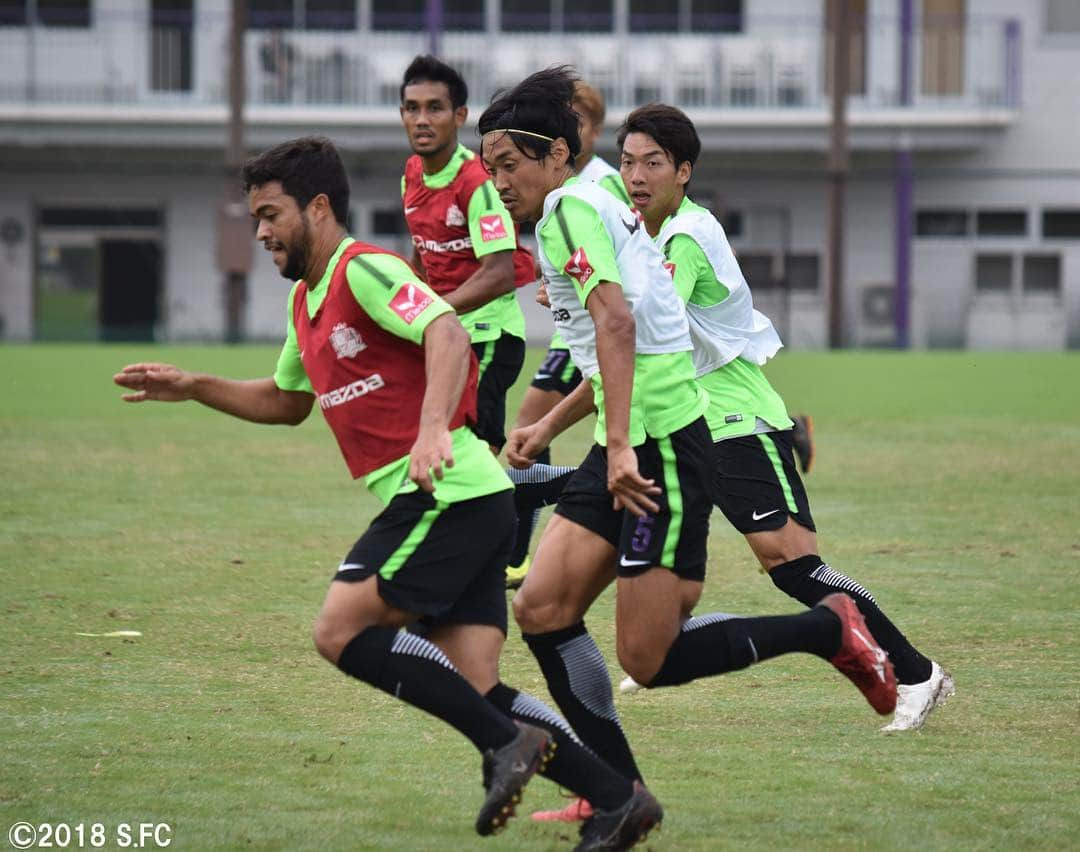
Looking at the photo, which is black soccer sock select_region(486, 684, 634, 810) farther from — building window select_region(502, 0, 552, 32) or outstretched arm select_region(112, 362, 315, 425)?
building window select_region(502, 0, 552, 32)

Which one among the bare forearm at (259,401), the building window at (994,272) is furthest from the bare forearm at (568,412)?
the building window at (994,272)

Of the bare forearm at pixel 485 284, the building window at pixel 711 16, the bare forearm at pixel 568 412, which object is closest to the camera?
the bare forearm at pixel 568 412

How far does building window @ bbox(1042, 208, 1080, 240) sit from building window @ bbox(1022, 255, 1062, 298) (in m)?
0.44

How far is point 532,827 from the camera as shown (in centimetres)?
501

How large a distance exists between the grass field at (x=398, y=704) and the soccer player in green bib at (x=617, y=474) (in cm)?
43

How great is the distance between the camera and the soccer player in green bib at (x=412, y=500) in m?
4.48

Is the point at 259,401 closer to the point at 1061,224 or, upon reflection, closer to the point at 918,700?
the point at 918,700

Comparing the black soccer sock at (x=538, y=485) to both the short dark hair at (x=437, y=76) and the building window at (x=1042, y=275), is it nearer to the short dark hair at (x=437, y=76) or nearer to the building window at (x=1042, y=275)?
the short dark hair at (x=437, y=76)

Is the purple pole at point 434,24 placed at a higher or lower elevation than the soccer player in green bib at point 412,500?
higher

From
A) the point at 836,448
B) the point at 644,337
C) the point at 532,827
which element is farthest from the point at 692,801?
the point at 836,448

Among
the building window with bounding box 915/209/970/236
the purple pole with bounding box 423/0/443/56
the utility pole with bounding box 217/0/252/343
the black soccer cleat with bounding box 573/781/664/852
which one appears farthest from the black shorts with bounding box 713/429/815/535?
the building window with bounding box 915/209/970/236

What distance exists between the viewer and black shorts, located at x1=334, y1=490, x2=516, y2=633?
14.9 ft

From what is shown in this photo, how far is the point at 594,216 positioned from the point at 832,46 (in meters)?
31.0

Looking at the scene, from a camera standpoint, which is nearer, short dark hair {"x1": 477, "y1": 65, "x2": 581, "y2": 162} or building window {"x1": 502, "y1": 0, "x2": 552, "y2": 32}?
short dark hair {"x1": 477, "y1": 65, "x2": 581, "y2": 162}
